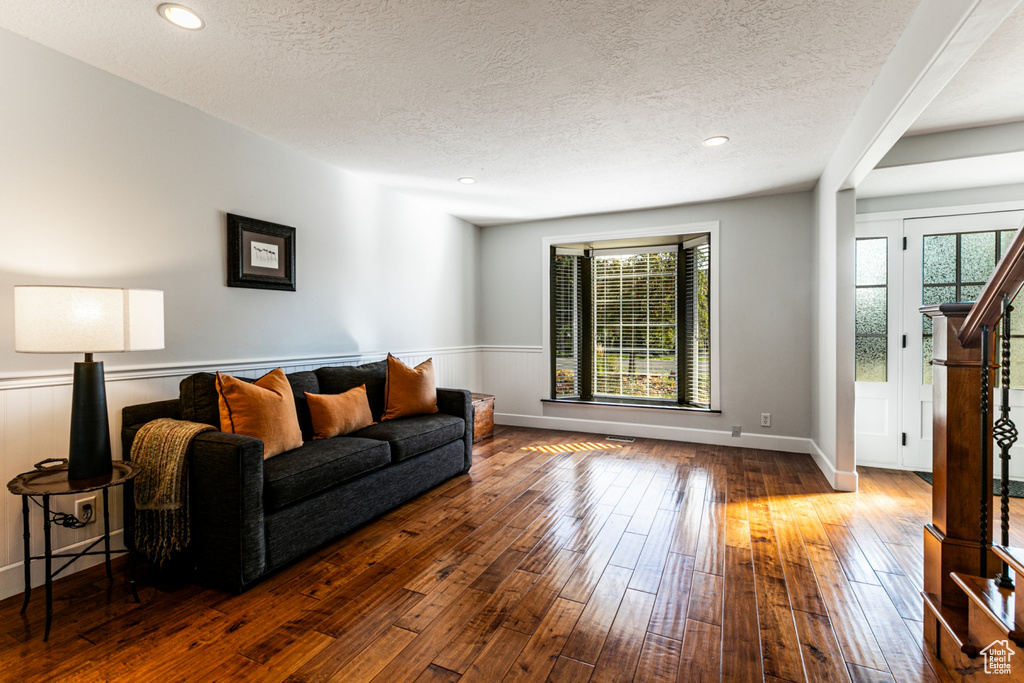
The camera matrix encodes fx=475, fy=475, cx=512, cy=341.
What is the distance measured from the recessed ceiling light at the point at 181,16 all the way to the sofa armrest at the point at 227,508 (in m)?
1.76

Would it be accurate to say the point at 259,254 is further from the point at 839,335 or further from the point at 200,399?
the point at 839,335

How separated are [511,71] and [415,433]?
221cm

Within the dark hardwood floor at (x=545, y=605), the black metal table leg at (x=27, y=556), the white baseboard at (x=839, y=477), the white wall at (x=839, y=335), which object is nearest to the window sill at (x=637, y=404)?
the white baseboard at (x=839, y=477)

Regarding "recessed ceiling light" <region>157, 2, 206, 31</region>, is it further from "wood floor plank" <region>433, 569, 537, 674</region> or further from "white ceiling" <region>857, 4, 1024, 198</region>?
"white ceiling" <region>857, 4, 1024, 198</region>

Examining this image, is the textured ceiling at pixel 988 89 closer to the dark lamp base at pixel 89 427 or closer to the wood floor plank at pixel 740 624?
the wood floor plank at pixel 740 624

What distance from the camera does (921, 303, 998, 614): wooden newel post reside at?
1639 mm

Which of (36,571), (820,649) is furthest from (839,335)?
(36,571)

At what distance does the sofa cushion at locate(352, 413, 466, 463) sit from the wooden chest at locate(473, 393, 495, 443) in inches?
43.5

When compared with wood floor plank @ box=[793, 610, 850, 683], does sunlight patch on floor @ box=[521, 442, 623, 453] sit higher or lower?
higher

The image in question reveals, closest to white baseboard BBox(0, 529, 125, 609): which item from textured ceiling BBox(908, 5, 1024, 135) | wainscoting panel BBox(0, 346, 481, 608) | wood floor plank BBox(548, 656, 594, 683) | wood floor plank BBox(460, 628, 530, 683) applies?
wainscoting panel BBox(0, 346, 481, 608)

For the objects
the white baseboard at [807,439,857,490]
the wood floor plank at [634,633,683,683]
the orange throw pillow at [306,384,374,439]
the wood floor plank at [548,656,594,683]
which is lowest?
the wood floor plank at [634,633,683,683]

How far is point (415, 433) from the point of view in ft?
10.4

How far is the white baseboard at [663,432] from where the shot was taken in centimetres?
448

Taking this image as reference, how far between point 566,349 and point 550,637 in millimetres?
3984
